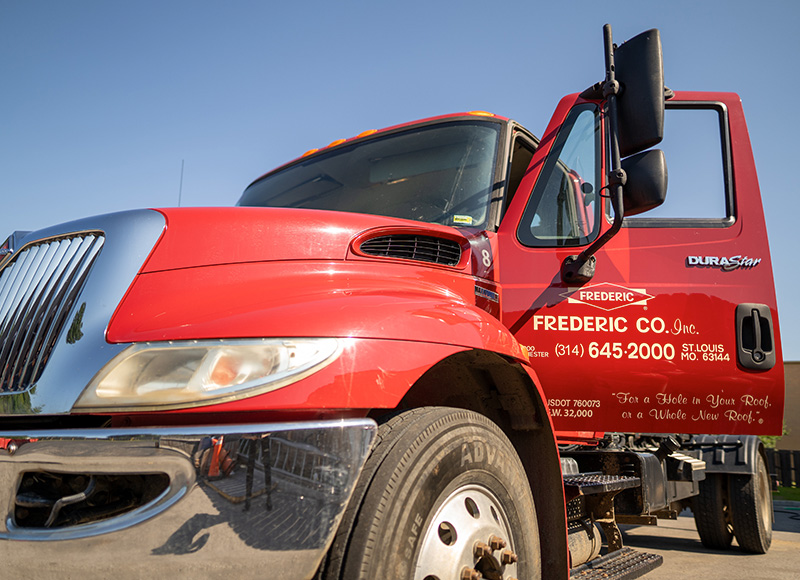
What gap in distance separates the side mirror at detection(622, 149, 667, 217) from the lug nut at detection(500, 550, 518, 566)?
56.4 inches

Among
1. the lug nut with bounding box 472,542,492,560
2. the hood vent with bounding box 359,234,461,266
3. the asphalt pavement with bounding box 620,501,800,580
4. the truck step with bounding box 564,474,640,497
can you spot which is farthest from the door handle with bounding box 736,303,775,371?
the asphalt pavement with bounding box 620,501,800,580

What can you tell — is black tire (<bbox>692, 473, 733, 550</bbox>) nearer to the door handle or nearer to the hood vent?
the door handle

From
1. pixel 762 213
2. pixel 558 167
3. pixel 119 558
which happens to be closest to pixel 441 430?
pixel 119 558

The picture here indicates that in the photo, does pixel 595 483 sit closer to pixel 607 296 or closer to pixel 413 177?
pixel 607 296

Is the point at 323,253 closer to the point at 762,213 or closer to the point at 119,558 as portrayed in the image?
the point at 119,558

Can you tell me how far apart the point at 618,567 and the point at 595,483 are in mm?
565

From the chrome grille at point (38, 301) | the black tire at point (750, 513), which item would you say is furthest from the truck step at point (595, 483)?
the black tire at point (750, 513)

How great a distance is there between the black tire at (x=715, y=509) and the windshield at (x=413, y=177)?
14.2 feet

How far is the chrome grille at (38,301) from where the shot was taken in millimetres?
1913

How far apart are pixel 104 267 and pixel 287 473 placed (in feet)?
2.75

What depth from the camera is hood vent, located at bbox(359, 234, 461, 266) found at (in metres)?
2.59

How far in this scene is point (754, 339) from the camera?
3154 mm

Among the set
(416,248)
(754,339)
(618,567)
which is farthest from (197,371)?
(618,567)

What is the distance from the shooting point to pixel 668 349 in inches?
122
